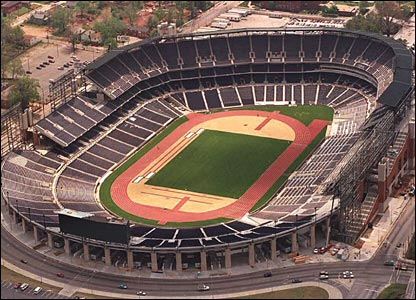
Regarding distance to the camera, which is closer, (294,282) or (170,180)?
(294,282)

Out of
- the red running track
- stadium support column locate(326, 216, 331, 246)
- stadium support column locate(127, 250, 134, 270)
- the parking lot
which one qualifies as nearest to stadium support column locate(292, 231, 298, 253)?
stadium support column locate(326, 216, 331, 246)

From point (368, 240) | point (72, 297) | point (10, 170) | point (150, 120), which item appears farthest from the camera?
point (150, 120)

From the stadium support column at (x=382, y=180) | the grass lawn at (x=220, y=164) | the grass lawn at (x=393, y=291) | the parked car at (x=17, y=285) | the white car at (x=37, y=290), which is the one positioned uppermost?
the stadium support column at (x=382, y=180)

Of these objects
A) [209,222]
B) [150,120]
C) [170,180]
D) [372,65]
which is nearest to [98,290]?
[209,222]

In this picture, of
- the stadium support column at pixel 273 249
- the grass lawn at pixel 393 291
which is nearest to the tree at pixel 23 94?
the stadium support column at pixel 273 249

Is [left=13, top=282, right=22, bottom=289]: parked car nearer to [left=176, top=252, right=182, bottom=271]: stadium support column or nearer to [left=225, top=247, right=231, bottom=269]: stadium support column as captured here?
[left=176, top=252, right=182, bottom=271]: stadium support column

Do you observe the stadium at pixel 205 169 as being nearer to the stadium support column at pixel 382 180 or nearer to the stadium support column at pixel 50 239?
the stadium support column at pixel 382 180

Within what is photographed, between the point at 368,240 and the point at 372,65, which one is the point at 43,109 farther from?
the point at 368,240
